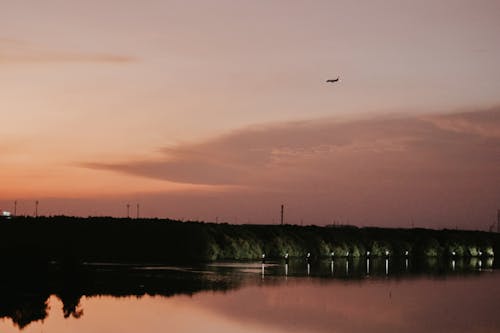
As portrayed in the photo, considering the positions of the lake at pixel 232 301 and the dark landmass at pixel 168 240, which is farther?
the dark landmass at pixel 168 240

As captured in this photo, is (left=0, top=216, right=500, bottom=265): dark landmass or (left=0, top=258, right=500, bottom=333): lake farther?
(left=0, top=216, right=500, bottom=265): dark landmass

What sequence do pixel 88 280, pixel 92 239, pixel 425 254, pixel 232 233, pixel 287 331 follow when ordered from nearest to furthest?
pixel 287 331 < pixel 88 280 < pixel 92 239 < pixel 232 233 < pixel 425 254

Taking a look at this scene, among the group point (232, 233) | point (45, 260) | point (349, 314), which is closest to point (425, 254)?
point (232, 233)

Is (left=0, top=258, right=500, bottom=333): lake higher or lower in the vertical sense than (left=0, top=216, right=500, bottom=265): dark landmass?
lower

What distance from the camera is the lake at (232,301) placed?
135ft

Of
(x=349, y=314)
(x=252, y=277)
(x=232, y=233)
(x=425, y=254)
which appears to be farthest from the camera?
(x=425, y=254)

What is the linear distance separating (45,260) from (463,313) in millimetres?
33277

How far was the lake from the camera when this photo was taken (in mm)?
41250

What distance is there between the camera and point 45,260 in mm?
66312

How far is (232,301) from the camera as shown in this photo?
2044 inches

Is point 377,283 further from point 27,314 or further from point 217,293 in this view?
point 27,314

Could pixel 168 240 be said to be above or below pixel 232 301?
above

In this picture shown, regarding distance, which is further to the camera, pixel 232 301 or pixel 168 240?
pixel 168 240

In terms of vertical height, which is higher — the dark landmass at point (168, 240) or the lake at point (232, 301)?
the dark landmass at point (168, 240)
